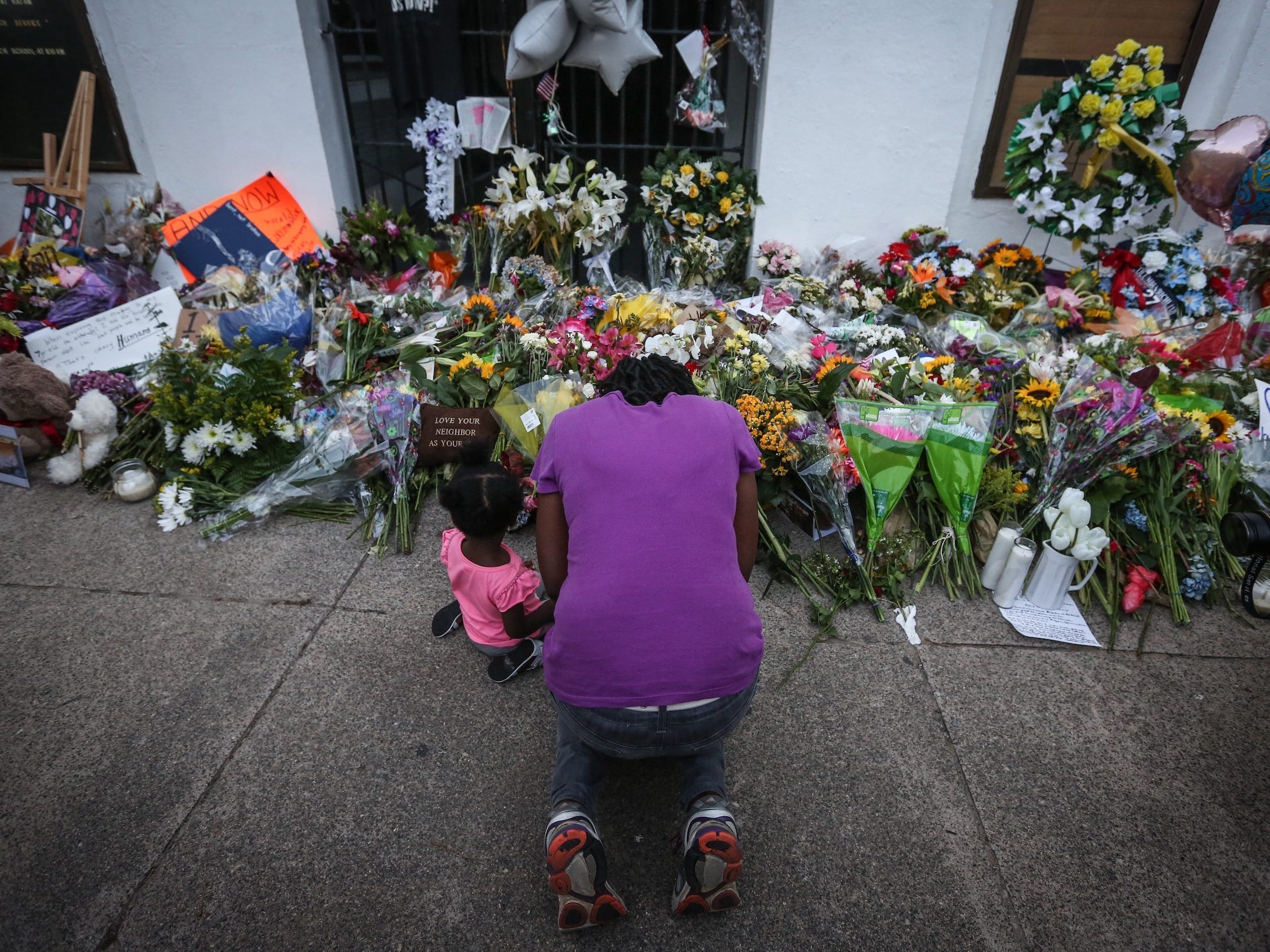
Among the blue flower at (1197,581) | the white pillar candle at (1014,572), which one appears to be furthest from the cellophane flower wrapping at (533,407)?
the blue flower at (1197,581)

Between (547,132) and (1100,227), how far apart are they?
3376 mm

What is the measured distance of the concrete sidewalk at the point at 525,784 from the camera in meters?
1.74

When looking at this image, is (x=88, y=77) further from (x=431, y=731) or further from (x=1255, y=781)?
(x=1255, y=781)

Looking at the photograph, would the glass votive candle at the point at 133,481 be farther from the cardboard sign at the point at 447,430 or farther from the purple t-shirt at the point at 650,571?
the purple t-shirt at the point at 650,571

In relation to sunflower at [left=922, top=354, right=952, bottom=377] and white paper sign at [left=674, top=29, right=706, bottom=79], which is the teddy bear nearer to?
white paper sign at [left=674, top=29, right=706, bottom=79]

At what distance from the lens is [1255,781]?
2115 mm

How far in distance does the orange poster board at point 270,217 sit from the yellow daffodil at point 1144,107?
4.83 metres

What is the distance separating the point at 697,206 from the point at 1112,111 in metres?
2.19

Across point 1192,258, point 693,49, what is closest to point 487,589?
point 693,49

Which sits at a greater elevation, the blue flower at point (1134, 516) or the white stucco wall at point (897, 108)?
the white stucco wall at point (897, 108)

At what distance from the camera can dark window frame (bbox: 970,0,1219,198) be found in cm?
400

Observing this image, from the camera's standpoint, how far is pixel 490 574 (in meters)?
2.24

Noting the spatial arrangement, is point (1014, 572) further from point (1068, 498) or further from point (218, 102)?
point (218, 102)

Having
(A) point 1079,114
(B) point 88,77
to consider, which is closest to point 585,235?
(A) point 1079,114
